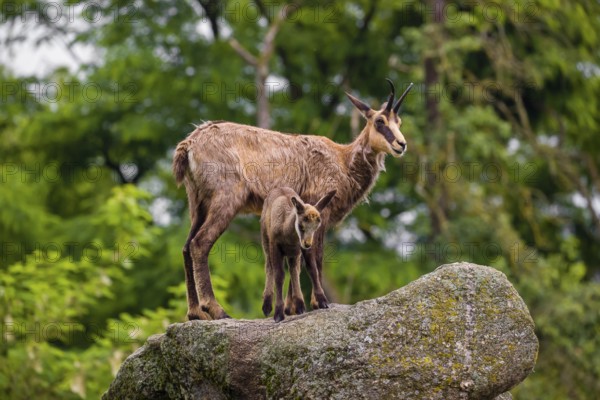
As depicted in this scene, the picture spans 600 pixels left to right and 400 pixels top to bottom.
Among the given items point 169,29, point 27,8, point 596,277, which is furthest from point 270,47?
point 596,277

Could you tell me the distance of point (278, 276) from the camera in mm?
8273

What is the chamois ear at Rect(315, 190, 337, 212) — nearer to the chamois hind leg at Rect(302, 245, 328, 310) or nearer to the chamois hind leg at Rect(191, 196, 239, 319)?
the chamois hind leg at Rect(302, 245, 328, 310)

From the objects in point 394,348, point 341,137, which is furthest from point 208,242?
point 341,137

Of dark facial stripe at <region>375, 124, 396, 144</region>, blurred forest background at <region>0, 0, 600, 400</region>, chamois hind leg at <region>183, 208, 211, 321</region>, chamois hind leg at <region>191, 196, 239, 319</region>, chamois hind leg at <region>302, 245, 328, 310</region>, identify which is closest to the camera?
chamois hind leg at <region>302, 245, 328, 310</region>

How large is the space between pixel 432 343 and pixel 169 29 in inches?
638

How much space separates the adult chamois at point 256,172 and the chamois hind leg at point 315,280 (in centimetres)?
4

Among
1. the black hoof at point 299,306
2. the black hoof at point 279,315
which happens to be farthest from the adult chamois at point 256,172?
the black hoof at point 279,315

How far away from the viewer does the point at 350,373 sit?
736 cm

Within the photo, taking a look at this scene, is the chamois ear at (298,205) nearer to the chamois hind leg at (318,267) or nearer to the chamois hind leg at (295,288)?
the chamois hind leg at (318,267)

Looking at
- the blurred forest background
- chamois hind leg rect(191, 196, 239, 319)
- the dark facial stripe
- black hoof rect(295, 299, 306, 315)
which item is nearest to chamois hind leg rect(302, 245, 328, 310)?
black hoof rect(295, 299, 306, 315)

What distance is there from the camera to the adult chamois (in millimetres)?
8867

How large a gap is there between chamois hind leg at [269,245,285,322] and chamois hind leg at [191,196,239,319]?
62 cm

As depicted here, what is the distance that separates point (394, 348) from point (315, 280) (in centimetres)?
125

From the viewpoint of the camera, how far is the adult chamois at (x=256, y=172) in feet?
29.1
